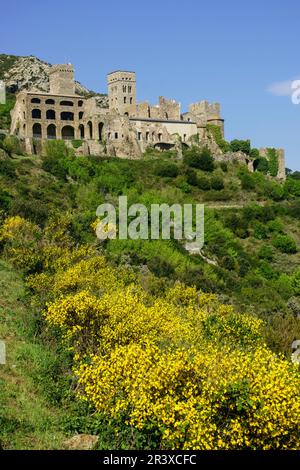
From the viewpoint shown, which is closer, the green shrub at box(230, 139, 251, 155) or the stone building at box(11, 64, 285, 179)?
the stone building at box(11, 64, 285, 179)

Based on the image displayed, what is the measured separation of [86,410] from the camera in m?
20.3

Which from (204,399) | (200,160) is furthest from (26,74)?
(204,399)

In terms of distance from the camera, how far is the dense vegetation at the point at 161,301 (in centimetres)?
1677

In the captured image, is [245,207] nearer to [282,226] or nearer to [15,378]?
[282,226]

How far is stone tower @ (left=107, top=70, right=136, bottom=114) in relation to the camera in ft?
294

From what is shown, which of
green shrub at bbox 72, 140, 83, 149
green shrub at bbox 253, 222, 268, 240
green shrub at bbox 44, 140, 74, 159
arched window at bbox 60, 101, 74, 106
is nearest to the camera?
green shrub at bbox 253, 222, 268, 240

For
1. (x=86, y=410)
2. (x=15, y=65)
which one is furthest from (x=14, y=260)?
(x=15, y=65)

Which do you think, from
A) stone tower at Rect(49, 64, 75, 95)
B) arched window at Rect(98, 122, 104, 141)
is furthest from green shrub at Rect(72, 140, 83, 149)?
stone tower at Rect(49, 64, 75, 95)

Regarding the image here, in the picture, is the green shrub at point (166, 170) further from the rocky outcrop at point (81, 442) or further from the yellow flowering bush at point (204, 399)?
the rocky outcrop at point (81, 442)

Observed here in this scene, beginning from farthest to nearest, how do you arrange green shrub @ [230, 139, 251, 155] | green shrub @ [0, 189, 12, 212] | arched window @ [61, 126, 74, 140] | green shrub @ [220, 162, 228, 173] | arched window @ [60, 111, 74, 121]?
green shrub @ [230, 139, 251, 155]
green shrub @ [220, 162, 228, 173]
arched window @ [60, 111, 74, 121]
arched window @ [61, 126, 74, 140]
green shrub @ [0, 189, 12, 212]

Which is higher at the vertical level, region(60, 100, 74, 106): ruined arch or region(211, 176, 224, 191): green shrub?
region(60, 100, 74, 106): ruined arch

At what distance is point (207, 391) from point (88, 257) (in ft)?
87.1

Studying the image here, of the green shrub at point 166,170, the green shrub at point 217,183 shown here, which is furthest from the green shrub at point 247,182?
the green shrub at point 166,170

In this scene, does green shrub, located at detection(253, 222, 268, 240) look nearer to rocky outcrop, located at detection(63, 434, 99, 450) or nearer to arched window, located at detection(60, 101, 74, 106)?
arched window, located at detection(60, 101, 74, 106)
